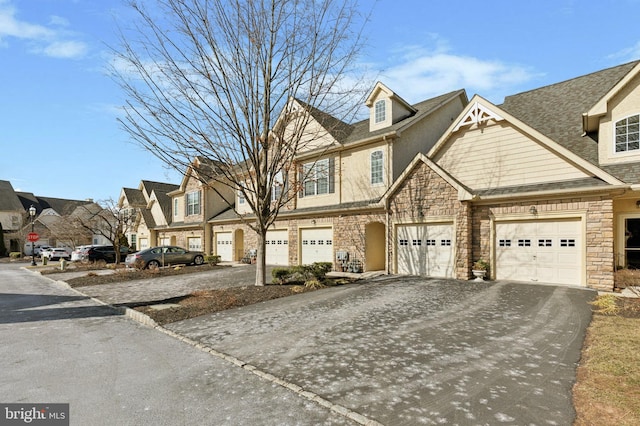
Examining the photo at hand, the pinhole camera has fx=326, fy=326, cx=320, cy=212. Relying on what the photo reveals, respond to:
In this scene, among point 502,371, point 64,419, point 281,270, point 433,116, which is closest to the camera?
point 64,419

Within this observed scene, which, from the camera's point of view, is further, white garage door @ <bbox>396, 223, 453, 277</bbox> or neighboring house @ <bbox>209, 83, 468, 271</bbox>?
neighboring house @ <bbox>209, 83, 468, 271</bbox>

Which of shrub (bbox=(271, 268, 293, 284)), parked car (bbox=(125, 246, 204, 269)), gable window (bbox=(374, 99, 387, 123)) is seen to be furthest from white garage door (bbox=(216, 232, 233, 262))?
gable window (bbox=(374, 99, 387, 123))

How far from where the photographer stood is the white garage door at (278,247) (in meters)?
21.5

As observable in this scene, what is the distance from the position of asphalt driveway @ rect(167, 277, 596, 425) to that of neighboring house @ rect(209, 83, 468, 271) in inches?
260

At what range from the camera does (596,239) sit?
1107cm

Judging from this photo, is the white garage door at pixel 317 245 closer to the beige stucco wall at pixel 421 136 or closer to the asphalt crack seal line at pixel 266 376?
the beige stucco wall at pixel 421 136

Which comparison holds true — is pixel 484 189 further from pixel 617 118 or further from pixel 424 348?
pixel 424 348

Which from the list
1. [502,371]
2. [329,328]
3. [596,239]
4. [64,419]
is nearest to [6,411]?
[64,419]

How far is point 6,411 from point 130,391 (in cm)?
140

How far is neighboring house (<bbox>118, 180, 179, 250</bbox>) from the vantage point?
34562 millimetres

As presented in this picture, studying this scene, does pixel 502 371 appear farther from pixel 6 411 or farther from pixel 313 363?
pixel 6 411

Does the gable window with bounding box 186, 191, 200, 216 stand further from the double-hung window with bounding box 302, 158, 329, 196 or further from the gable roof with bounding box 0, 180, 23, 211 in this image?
the gable roof with bounding box 0, 180, 23, 211

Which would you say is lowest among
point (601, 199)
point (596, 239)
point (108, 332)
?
point (108, 332)

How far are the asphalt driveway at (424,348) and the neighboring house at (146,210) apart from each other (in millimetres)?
28634
